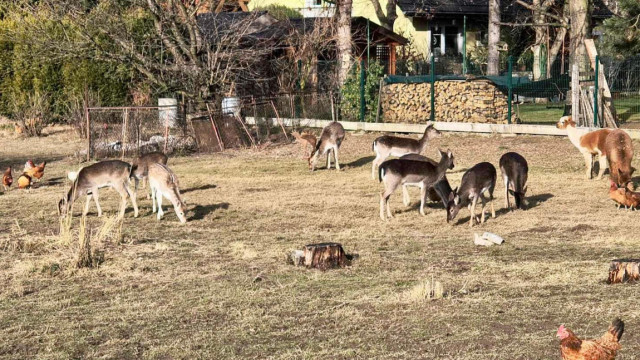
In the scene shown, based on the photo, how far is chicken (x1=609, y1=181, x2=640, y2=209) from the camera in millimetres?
14914

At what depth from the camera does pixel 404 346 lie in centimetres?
825

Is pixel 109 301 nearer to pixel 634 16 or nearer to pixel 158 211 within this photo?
pixel 158 211

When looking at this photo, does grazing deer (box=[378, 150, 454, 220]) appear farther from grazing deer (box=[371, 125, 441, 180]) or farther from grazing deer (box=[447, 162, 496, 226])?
grazing deer (box=[371, 125, 441, 180])

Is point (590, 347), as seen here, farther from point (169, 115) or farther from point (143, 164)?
point (169, 115)

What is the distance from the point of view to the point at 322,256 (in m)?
11.4

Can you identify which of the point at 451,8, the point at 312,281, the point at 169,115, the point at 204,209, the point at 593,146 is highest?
the point at 451,8

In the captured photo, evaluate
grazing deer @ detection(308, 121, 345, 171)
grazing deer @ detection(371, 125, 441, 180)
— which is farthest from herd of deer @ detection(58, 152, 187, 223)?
grazing deer @ detection(308, 121, 345, 171)

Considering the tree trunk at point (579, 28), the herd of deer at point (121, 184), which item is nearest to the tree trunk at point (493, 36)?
the tree trunk at point (579, 28)

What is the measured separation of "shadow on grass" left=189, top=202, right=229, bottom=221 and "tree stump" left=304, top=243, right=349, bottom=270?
4.30 m

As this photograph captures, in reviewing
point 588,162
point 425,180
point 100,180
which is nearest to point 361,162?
point 588,162

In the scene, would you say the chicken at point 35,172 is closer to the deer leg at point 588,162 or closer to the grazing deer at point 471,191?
the grazing deer at point 471,191

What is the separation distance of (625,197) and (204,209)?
6786 mm

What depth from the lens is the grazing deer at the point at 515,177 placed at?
50.7 feet

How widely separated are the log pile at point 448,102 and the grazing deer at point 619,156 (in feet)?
28.3
